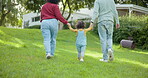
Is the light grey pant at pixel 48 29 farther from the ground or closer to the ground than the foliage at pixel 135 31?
farther from the ground

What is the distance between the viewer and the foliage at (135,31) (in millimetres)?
17391

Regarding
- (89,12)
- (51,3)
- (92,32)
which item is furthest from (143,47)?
(89,12)

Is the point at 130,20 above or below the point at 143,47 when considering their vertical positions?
above

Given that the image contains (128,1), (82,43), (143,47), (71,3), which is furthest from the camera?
(128,1)

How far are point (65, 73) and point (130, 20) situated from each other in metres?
18.2

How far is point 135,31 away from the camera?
712 inches

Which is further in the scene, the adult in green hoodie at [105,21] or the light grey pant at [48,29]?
the adult in green hoodie at [105,21]

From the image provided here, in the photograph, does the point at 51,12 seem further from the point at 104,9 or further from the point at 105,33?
the point at 105,33

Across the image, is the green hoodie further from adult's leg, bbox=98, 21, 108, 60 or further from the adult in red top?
the adult in red top

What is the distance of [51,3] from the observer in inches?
262

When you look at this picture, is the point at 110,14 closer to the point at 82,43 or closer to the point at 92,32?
the point at 82,43

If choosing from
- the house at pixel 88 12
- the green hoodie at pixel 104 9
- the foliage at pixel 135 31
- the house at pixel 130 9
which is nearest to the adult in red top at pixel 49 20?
the green hoodie at pixel 104 9

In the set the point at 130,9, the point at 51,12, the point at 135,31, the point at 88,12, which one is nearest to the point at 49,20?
the point at 51,12

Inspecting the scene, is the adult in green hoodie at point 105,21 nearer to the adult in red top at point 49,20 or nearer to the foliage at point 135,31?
the adult in red top at point 49,20
